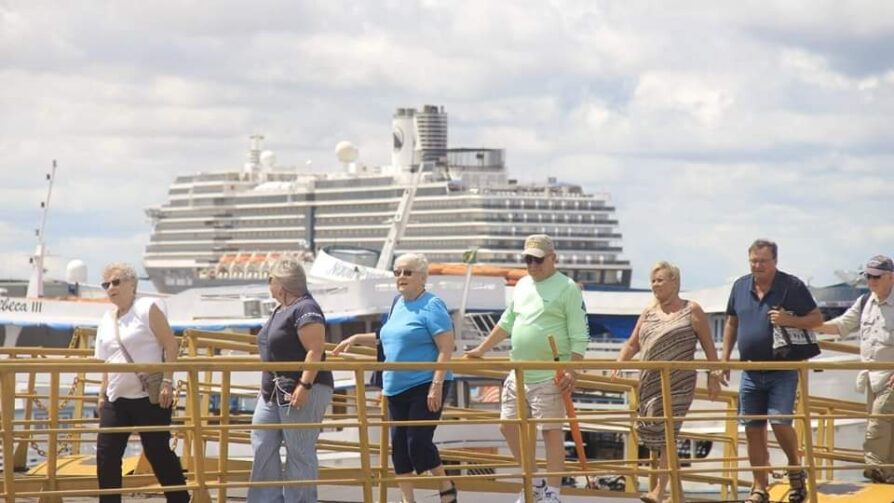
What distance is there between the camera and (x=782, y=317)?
30.3 feet

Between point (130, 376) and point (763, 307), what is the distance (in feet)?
11.8

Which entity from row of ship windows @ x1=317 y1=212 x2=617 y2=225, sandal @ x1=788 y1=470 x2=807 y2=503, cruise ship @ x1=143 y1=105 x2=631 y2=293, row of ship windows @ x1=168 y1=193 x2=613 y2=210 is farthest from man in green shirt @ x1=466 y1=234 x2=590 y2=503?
row of ship windows @ x1=168 y1=193 x2=613 y2=210

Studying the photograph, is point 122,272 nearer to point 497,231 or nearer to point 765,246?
point 765,246

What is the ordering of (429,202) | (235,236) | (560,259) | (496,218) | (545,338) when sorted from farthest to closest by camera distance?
(235,236)
(429,202)
(560,259)
(496,218)
(545,338)

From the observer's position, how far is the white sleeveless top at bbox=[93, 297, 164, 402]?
830cm

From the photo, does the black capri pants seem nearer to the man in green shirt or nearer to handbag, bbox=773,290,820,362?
the man in green shirt

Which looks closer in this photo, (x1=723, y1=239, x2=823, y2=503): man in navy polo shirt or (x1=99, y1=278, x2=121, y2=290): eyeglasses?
(x1=99, y1=278, x2=121, y2=290): eyeglasses

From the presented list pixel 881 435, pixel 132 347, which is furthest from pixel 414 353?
pixel 881 435

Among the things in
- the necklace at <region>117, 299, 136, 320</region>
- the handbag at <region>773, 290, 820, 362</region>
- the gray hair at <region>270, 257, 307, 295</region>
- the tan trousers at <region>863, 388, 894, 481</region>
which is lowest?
the tan trousers at <region>863, 388, 894, 481</region>

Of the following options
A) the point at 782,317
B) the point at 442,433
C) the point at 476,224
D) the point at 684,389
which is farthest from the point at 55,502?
the point at 476,224

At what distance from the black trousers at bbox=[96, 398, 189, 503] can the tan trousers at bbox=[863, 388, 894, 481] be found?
13.7ft

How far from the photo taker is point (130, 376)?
827cm

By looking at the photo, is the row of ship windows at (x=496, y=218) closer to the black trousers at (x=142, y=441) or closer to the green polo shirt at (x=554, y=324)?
the green polo shirt at (x=554, y=324)

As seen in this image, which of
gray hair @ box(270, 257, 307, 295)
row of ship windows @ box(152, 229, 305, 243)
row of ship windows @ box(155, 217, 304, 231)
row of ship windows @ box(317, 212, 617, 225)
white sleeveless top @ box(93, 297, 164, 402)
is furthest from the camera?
row of ship windows @ box(155, 217, 304, 231)
